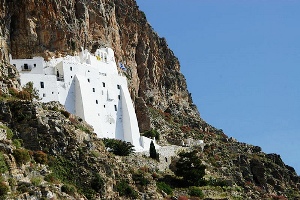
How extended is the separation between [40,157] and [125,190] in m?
→ 9.47

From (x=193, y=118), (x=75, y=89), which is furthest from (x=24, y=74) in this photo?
(x=193, y=118)

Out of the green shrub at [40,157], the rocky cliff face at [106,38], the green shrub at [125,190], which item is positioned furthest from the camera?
the rocky cliff face at [106,38]

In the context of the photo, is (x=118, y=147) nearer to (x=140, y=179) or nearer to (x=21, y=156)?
(x=140, y=179)

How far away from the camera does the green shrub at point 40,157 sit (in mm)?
59000

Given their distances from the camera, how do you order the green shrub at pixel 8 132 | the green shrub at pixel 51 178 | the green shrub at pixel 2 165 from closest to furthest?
the green shrub at pixel 2 165 → the green shrub at pixel 51 178 → the green shrub at pixel 8 132

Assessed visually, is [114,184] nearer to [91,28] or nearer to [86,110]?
[86,110]

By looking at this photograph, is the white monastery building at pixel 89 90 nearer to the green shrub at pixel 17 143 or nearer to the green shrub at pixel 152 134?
the green shrub at pixel 152 134

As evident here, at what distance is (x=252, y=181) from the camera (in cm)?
9400

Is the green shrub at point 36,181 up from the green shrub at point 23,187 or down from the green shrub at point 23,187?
up

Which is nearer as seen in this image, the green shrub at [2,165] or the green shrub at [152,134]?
the green shrub at [2,165]

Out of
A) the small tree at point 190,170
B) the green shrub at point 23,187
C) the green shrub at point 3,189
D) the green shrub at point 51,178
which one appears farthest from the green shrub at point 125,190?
the green shrub at point 3,189

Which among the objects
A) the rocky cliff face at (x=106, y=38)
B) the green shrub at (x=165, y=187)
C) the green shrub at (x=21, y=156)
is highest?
the rocky cliff face at (x=106, y=38)

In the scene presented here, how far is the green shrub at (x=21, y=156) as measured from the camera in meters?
55.6

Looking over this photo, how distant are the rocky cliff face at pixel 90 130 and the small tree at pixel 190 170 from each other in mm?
1579
